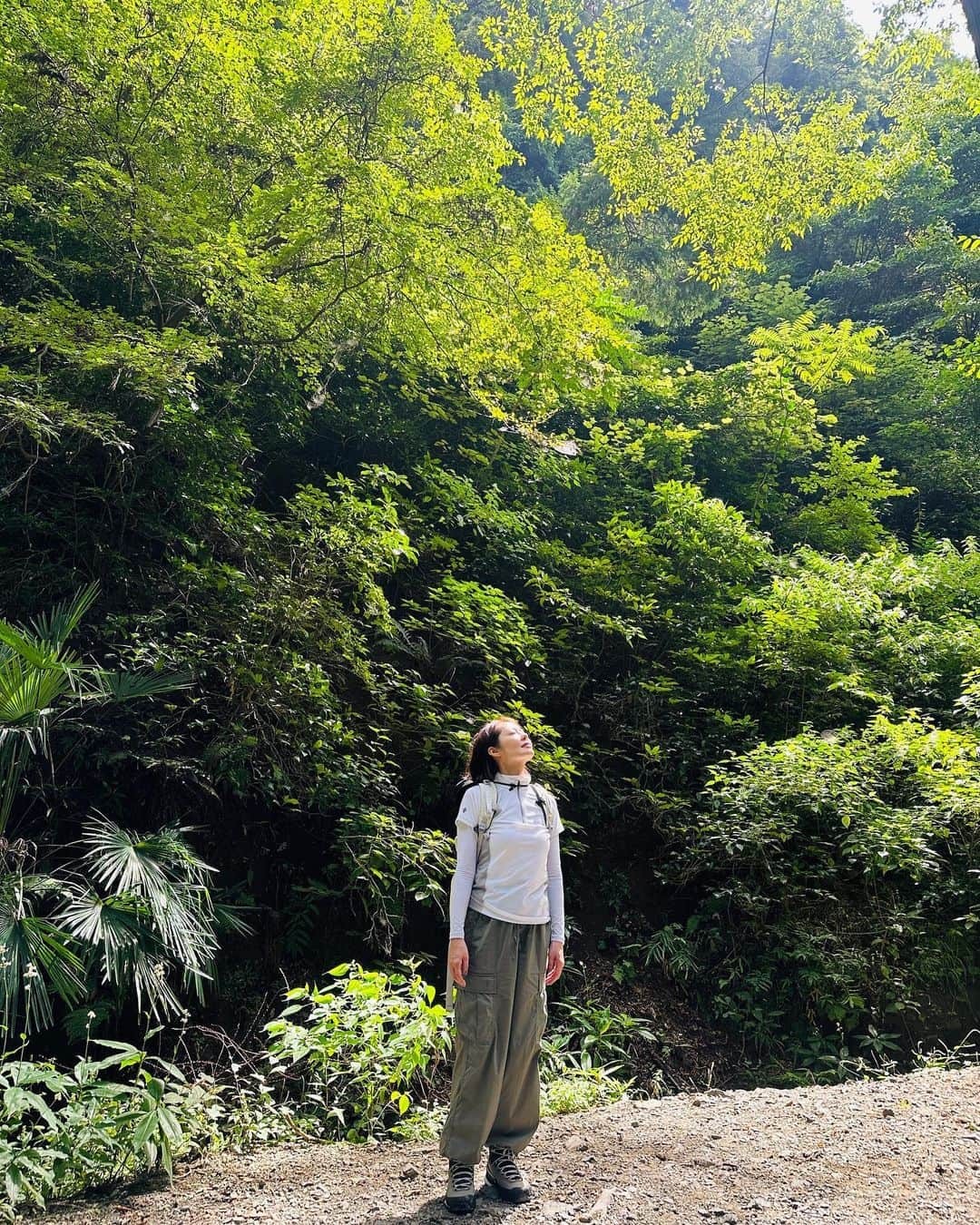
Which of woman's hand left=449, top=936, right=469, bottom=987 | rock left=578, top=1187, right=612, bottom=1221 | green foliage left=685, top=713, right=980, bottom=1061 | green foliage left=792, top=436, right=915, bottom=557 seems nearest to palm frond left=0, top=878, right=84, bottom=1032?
woman's hand left=449, top=936, right=469, bottom=987

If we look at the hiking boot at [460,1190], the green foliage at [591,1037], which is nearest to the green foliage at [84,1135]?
the hiking boot at [460,1190]

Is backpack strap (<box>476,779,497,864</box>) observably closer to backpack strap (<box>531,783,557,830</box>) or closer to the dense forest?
backpack strap (<box>531,783,557,830</box>)

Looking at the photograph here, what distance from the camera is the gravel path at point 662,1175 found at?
Answer: 2.92 metres

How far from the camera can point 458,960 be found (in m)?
2.88

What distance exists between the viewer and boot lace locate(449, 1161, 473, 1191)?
2863 millimetres

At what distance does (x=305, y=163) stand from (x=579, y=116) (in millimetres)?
3113

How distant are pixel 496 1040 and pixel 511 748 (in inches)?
39.7

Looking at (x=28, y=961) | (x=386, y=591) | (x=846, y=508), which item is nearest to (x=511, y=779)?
(x=28, y=961)

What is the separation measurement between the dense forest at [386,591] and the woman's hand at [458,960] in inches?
55.1

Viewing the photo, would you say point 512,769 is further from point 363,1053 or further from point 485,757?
point 363,1053

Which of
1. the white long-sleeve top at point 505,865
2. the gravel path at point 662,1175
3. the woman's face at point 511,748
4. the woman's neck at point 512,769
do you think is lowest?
the gravel path at point 662,1175

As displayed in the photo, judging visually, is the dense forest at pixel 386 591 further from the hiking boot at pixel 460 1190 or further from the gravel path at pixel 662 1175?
the hiking boot at pixel 460 1190

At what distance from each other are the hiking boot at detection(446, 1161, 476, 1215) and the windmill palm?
1.41m

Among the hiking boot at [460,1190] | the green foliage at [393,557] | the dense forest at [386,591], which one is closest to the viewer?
the hiking boot at [460,1190]
